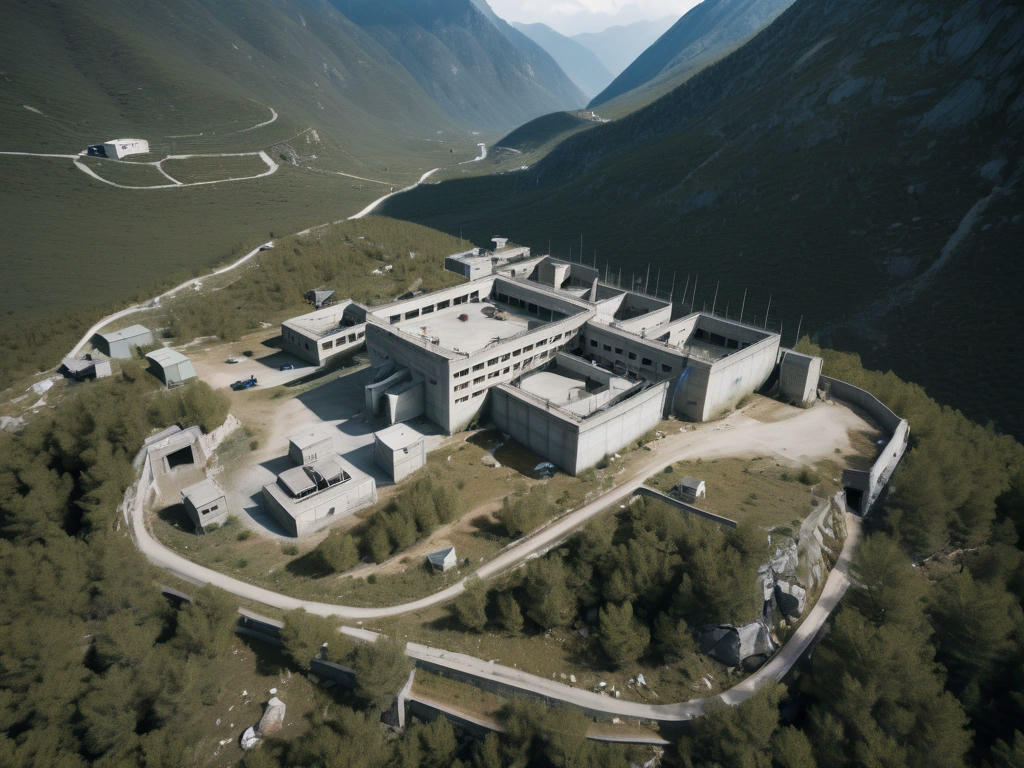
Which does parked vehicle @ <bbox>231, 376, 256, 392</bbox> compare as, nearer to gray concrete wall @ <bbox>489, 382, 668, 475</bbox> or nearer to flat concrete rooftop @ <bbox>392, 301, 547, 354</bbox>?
flat concrete rooftop @ <bbox>392, 301, 547, 354</bbox>

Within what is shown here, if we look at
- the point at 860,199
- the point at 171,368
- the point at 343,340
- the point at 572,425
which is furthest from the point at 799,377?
the point at 171,368

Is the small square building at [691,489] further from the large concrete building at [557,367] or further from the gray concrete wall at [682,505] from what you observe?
the large concrete building at [557,367]

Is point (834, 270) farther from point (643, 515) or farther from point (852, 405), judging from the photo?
point (643, 515)

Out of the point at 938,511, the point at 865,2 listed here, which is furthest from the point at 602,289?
the point at 865,2

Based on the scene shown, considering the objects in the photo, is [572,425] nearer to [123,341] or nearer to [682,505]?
[682,505]

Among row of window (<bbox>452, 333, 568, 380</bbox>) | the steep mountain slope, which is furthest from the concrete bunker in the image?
the steep mountain slope
